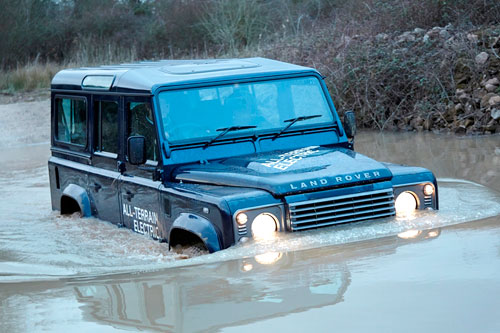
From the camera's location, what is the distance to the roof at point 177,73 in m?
7.43

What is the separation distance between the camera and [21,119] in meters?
21.6

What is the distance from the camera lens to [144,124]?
745 cm

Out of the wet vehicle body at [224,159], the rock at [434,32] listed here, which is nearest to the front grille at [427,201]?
the wet vehicle body at [224,159]

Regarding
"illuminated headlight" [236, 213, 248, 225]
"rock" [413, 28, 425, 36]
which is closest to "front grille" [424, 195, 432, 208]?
"illuminated headlight" [236, 213, 248, 225]

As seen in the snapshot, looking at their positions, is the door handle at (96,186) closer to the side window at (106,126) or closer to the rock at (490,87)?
the side window at (106,126)

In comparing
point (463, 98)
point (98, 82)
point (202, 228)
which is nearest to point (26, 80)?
point (463, 98)

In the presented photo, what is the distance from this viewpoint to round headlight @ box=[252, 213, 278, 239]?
627cm

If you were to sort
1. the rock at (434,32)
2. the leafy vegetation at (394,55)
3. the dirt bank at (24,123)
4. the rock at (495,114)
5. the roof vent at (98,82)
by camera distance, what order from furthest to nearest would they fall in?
the dirt bank at (24,123)
the rock at (434,32)
the leafy vegetation at (394,55)
the rock at (495,114)
the roof vent at (98,82)

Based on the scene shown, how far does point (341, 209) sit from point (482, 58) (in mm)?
9307

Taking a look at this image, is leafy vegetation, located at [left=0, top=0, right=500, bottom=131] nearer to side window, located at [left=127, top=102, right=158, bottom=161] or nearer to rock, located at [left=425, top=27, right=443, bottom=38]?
rock, located at [left=425, top=27, right=443, bottom=38]

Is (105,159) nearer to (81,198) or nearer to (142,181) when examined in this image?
(81,198)

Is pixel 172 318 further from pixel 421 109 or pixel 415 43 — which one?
pixel 415 43

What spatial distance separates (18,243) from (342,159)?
11.7 feet

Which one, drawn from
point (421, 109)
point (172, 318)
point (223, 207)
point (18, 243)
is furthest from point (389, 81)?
point (172, 318)
